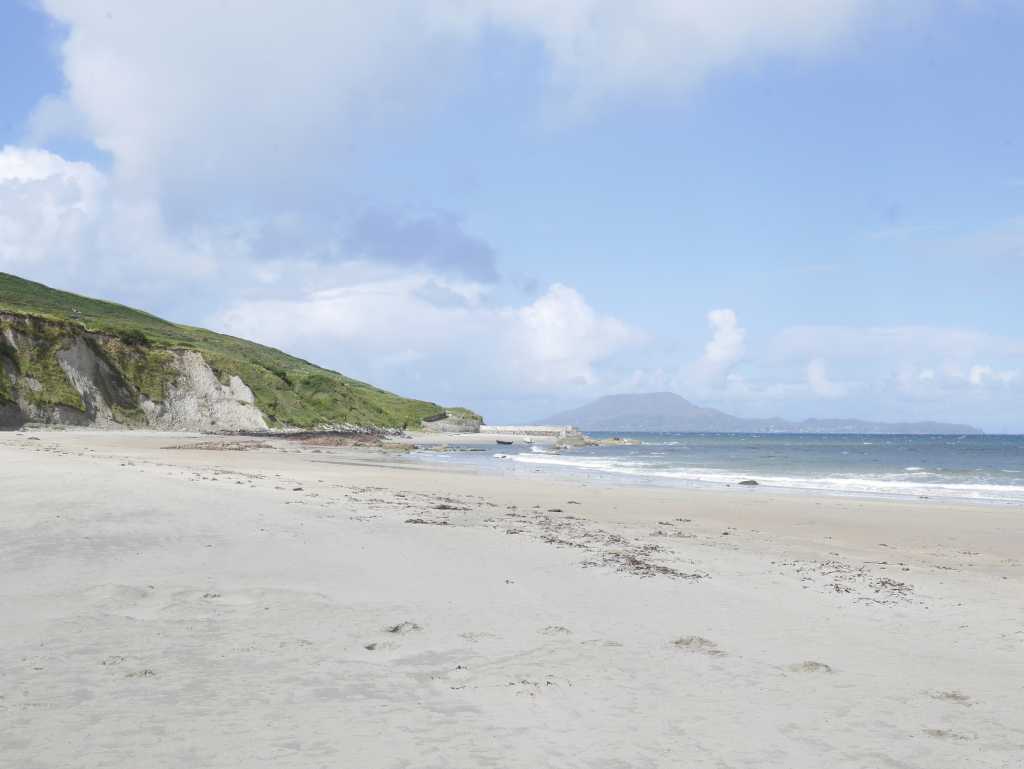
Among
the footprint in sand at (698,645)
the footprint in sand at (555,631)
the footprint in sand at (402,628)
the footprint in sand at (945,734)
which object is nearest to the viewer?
the footprint in sand at (945,734)

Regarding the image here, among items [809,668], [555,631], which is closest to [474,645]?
[555,631]

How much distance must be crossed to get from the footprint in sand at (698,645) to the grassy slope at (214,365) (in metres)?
71.0

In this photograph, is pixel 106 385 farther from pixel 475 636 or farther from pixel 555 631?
pixel 555 631

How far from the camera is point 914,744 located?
564 centimetres

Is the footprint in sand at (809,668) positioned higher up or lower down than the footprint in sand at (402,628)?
higher up

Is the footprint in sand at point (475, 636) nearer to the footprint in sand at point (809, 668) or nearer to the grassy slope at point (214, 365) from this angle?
the footprint in sand at point (809, 668)

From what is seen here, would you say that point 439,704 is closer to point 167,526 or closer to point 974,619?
point 974,619

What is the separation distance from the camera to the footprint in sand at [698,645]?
7797mm

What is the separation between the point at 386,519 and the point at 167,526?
4.59m

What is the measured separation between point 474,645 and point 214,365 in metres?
83.1

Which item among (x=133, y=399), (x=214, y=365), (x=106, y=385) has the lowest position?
(x=133, y=399)

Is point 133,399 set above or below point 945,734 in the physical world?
above

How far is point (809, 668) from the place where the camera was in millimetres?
7336

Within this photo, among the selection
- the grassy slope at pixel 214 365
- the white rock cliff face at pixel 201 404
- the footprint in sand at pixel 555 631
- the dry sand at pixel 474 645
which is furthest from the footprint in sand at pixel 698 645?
the white rock cliff face at pixel 201 404
